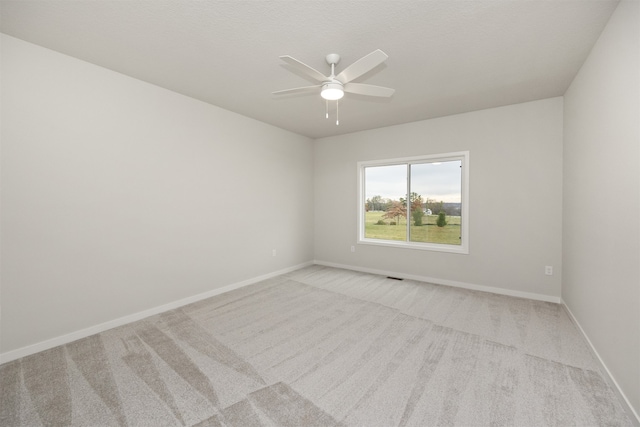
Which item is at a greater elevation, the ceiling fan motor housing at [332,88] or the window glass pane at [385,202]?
the ceiling fan motor housing at [332,88]

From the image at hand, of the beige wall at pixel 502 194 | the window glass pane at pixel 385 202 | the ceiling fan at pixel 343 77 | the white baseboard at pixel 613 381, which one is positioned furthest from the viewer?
the window glass pane at pixel 385 202

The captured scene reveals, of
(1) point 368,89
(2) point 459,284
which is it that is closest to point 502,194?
(2) point 459,284

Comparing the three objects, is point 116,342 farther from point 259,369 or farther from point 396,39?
point 396,39

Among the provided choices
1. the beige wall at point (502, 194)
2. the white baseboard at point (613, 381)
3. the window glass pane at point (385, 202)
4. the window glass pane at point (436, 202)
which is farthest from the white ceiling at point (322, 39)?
the white baseboard at point (613, 381)

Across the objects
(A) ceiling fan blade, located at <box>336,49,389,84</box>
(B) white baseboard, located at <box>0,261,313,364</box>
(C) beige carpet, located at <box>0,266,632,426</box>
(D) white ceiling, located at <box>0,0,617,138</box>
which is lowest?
(C) beige carpet, located at <box>0,266,632,426</box>

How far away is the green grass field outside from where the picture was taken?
4188 millimetres

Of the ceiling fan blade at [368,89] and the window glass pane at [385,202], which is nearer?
the ceiling fan blade at [368,89]

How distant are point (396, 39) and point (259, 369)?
2.93 metres

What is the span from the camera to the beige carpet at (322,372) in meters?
1.61

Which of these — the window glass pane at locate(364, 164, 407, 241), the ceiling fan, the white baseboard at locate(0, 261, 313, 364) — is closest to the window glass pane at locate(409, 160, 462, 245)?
the window glass pane at locate(364, 164, 407, 241)

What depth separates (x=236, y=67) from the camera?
2.61 m

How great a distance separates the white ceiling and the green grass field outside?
1.99 m

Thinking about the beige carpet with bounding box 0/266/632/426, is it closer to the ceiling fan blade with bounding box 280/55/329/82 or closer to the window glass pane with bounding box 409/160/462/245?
the window glass pane with bounding box 409/160/462/245

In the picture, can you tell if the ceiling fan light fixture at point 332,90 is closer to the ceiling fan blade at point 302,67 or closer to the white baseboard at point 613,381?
the ceiling fan blade at point 302,67
